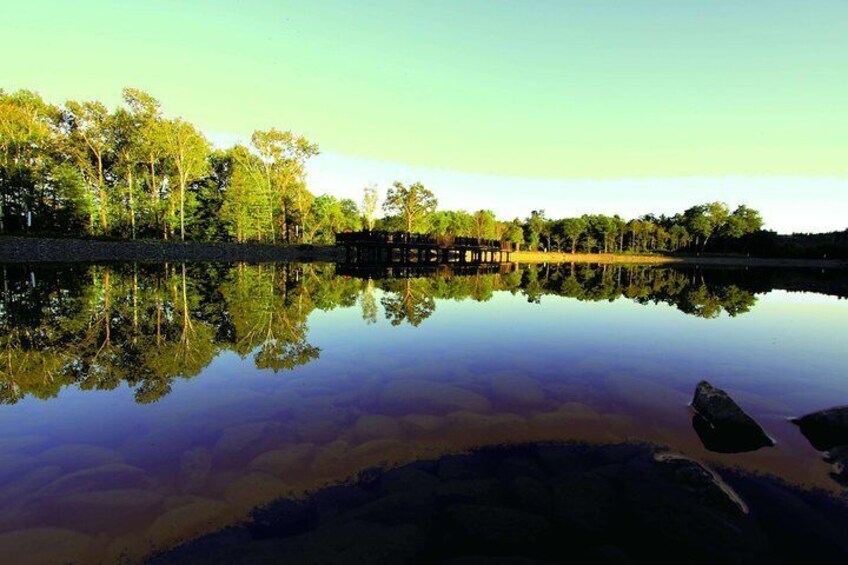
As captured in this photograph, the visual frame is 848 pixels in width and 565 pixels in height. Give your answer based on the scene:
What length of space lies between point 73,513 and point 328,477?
3.18 meters

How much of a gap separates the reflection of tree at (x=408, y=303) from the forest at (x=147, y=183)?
42.6 m

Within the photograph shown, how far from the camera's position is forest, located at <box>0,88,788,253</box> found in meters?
52.4

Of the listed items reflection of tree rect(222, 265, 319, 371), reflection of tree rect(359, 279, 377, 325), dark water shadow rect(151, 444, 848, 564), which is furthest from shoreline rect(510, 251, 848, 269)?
dark water shadow rect(151, 444, 848, 564)

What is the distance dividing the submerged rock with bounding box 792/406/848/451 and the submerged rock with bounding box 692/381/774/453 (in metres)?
1.03

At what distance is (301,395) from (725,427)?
8979mm

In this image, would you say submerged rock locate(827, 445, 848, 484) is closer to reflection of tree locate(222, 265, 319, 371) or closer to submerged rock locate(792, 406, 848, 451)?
submerged rock locate(792, 406, 848, 451)

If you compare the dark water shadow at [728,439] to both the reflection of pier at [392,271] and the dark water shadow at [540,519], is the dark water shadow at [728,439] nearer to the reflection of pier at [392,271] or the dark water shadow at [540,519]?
the dark water shadow at [540,519]

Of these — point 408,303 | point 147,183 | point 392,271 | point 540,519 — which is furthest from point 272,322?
point 147,183

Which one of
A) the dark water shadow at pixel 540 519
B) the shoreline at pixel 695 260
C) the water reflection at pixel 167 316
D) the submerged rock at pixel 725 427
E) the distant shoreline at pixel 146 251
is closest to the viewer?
the dark water shadow at pixel 540 519

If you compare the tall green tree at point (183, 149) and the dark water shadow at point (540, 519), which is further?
the tall green tree at point (183, 149)

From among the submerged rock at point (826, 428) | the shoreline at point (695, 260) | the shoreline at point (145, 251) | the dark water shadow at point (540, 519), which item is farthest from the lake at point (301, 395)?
the shoreline at point (695, 260)

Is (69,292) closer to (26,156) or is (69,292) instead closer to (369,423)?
(369,423)

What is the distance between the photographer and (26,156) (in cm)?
5306

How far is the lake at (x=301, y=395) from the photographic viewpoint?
5812mm
